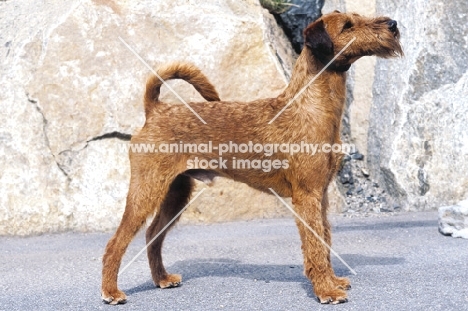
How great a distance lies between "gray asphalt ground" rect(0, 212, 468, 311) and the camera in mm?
5586

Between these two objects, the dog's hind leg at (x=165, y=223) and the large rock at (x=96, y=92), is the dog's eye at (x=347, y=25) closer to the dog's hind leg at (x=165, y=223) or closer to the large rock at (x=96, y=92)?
the dog's hind leg at (x=165, y=223)

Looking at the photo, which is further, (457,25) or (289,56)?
(289,56)

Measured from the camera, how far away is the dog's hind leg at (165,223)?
6.22 meters

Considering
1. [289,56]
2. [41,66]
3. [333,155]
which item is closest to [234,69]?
[289,56]

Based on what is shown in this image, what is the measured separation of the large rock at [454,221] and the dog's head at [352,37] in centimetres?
275

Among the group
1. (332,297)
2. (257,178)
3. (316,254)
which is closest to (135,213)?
(257,178)

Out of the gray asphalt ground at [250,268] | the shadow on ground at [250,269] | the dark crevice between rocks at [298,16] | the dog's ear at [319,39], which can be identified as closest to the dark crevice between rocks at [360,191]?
the gray asphalt ground at [250,268]

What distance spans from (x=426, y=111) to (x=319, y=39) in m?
4.35

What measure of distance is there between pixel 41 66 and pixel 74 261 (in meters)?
3.13

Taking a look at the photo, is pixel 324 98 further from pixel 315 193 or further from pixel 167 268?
pixel 167 268

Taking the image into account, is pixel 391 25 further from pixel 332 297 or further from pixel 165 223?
pixel 165 223

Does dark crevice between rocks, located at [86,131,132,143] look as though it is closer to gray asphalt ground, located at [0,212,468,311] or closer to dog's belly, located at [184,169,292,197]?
gray asphalt ground, located at [0,212,468,311]

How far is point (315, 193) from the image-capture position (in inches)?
222

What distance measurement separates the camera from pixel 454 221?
762cm
